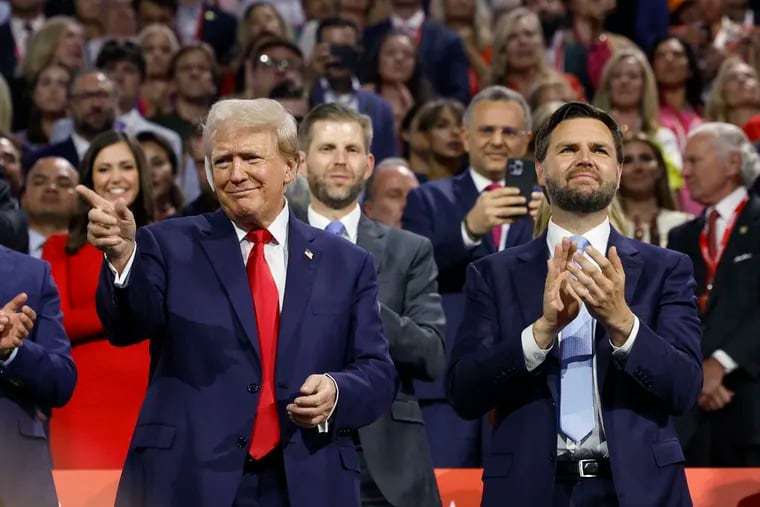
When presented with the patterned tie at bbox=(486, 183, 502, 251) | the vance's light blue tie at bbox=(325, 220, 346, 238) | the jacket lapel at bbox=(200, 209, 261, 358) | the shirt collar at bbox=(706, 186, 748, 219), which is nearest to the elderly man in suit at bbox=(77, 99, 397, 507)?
the jacket lapel at bbox=(200, 209, 261, 358)

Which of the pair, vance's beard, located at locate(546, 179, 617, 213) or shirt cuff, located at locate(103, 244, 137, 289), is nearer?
shirt cuff, located at locate(103, 244, 137, 289)

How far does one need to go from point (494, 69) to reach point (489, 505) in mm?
6110

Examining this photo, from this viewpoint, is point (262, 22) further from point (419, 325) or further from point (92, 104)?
point (419, 325)

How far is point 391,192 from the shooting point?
772 cm

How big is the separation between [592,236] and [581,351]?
368 millimetres

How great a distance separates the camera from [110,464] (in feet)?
19.1

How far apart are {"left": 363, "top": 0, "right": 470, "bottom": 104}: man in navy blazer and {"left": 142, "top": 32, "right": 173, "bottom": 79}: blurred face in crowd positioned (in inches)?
56.4

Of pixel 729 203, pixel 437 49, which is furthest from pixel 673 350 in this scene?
pixel 437 49

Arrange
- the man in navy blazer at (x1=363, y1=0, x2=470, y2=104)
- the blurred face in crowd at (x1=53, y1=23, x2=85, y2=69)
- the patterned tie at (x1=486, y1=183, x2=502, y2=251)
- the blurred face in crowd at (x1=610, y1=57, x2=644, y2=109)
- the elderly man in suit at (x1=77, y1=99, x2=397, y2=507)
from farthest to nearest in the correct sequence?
the man in navy blazer at (x1=363, y1=0, x2=470, y2=104) → the blurred face in crowd at (x1=53, y1=23, x2=85, y2=69) → the blurred face in crowd at (x1=610, y1=57, x2=644, y2=109) → the patterned tie at (x1=486, y1=183, x2=502, y2=251) → the elderly man in suit at (x1=77, y1=99, x2=397, y2=507)

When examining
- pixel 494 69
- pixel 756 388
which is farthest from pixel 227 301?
pixel 494 69

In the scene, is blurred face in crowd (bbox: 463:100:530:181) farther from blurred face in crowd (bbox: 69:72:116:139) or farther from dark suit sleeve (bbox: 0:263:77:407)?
blurred face in crowd (bbox: 69:72:116:139)

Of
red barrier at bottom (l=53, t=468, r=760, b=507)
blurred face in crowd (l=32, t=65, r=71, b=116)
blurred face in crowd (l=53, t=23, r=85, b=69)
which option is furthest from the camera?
blurred face in crowd (l=53, t=23, r=85, b=69)

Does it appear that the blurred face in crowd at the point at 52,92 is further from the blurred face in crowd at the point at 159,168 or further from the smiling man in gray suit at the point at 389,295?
the smiling man in gray suit at the point at 389,295

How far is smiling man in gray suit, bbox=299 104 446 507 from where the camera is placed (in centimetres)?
504
